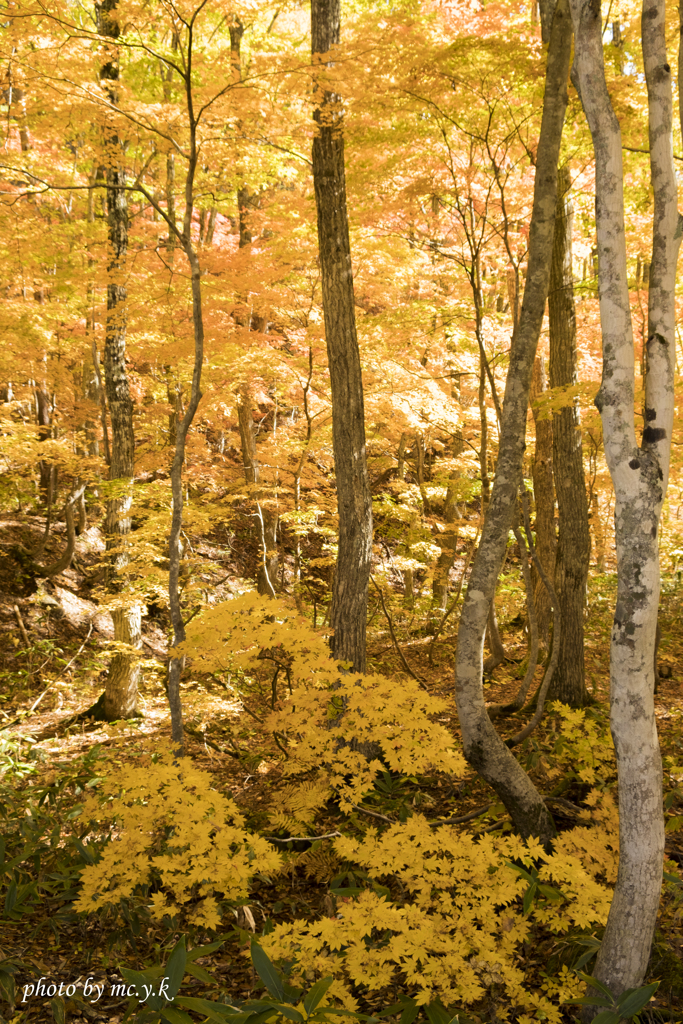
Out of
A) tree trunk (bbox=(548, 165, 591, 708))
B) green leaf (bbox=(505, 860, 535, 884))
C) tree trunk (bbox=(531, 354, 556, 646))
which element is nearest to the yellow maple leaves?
green leaf (bbox=(505, 860, 535, 884))

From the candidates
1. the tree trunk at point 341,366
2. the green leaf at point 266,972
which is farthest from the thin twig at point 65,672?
the green leaf at point 266,972

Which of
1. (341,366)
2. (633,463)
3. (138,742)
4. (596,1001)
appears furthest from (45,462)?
(596,1001)

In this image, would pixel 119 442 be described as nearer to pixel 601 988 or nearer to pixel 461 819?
pixel 461 819

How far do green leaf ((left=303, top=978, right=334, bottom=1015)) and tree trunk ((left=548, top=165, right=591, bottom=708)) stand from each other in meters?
3.87

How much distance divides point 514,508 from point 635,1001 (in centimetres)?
227

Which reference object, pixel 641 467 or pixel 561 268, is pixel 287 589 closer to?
pixel 561 268

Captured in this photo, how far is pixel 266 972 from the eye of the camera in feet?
7.43

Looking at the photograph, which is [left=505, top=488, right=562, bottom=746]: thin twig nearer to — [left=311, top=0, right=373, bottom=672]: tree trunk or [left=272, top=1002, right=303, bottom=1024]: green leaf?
[left=311, top=0, right=373, bottom=672]: tree trunk

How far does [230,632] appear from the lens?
3.87 metres

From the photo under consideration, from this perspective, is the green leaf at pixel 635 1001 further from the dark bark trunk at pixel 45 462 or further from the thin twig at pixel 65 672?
the dark bark trunk at pixel 45 462

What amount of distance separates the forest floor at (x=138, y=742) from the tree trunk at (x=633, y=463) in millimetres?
799

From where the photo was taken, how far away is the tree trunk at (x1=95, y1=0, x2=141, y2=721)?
22.7 feet

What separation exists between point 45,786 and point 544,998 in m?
3.91

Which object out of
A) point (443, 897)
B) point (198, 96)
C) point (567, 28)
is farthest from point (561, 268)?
point (443, 897)
